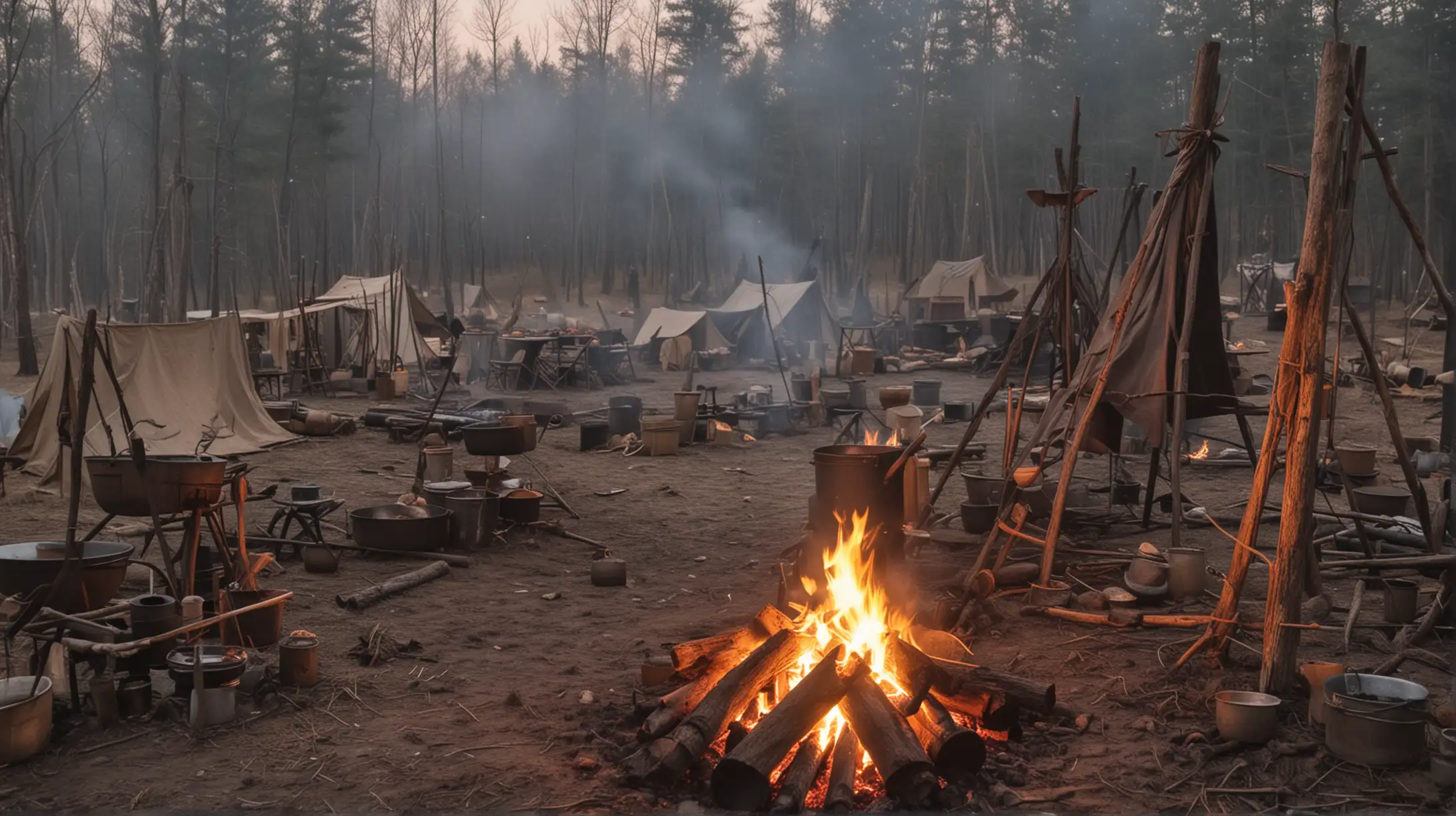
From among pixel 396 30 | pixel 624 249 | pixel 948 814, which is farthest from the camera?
pixel 624 249

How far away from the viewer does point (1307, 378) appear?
499 centimetres

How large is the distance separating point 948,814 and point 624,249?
157ft

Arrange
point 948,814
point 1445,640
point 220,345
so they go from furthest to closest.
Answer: point 220,345, point 1445,640, point 948,814

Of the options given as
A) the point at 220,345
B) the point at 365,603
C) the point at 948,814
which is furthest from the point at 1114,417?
the point at 220,345

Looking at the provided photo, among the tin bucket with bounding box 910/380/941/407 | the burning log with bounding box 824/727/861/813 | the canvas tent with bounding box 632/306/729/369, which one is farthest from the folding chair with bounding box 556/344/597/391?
the burning log with bounding box 824/727/861/813

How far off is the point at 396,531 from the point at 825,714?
5063 millimetres

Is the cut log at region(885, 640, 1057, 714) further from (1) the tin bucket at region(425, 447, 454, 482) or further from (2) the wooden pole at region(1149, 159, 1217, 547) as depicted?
(1) the tin bucket at region(425, 447, 454, 482)

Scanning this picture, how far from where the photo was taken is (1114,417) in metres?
7.70

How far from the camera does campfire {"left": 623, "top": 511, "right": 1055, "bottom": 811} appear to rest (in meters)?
3.94

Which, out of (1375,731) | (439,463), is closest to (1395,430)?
(1375,731)

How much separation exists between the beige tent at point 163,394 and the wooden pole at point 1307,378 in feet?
34.9

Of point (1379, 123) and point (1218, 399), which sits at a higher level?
point (1379, 123)

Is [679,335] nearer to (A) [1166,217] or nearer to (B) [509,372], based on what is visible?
(B) [509,372]

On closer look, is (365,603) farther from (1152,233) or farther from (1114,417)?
(1152,233)
